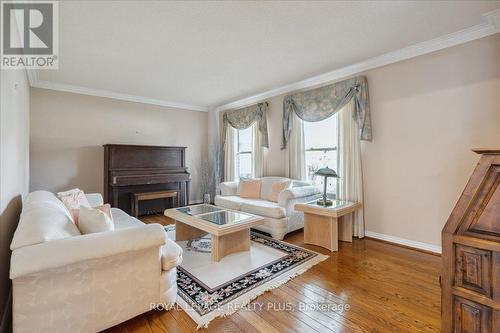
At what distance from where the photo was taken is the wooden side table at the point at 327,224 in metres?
2.90

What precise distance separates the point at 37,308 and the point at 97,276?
0.30m

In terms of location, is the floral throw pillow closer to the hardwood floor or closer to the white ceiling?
the hardwood floor

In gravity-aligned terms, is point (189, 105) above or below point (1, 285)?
above

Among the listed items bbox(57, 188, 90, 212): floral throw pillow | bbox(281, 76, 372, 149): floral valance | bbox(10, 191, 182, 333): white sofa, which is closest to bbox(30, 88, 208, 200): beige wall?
bbox(57, 188, 90, 212): floral throw pillow

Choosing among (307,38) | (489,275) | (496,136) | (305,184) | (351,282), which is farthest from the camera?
(305,184)

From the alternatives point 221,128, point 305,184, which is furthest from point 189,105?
point 305,184

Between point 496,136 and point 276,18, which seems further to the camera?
point 496,136

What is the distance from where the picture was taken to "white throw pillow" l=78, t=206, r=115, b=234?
5.65ft

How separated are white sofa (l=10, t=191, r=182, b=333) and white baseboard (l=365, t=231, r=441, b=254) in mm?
2833

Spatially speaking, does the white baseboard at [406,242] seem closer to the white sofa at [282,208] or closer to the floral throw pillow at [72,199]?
the white sofa at [282,208]

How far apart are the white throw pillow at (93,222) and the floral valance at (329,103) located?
328cm

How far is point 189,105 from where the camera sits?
591 cm

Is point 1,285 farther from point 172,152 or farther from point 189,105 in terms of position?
point 189,105

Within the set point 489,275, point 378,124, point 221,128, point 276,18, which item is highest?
point 276,18
